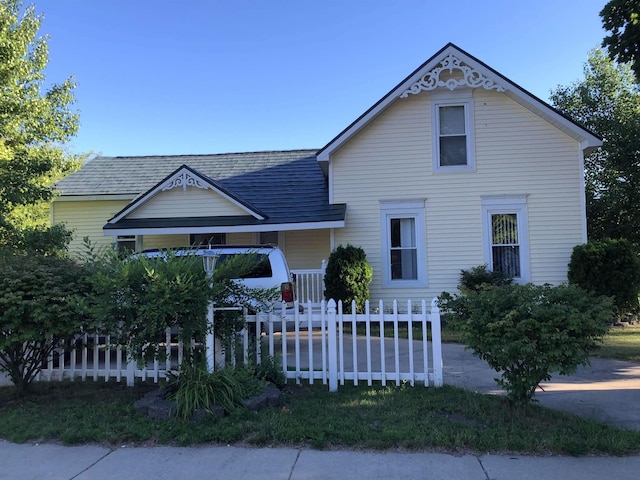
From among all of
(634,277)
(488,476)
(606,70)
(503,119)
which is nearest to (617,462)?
(488,476)

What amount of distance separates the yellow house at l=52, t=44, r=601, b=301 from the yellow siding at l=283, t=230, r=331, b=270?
700 mm

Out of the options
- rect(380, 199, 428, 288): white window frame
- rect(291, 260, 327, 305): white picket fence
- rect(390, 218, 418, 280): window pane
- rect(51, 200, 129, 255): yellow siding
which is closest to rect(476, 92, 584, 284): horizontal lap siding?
rect(380, 199, 428, 288): white window frame

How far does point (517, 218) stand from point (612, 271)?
2541 millimetres

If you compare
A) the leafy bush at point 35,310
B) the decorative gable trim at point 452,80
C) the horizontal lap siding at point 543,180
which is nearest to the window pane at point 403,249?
the horizontal lap siding at point 543,180

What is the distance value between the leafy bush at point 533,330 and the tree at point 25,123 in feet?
29.4

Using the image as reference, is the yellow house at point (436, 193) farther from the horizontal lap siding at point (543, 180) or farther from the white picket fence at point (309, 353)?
the white picket fence at point (309, 353)

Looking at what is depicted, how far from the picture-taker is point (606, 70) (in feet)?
66.5

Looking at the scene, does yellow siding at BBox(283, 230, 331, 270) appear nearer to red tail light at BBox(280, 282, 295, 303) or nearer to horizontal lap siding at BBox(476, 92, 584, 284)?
red tail light at BBox(280, 282, 295, 303)

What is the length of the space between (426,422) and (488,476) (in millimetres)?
989

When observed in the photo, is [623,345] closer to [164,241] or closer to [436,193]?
[436,193]

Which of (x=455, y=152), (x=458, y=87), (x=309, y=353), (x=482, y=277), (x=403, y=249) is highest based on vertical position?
(x=458, y=87)

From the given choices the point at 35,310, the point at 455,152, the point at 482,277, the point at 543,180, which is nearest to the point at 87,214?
the point at 35,310

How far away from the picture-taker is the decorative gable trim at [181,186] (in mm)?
12125

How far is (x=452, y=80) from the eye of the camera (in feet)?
39.1
